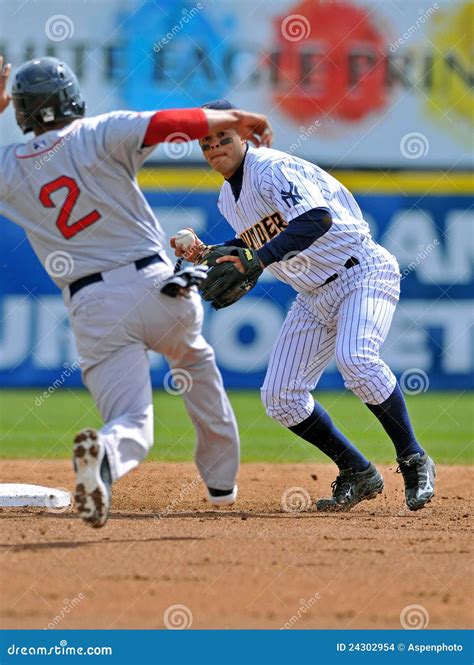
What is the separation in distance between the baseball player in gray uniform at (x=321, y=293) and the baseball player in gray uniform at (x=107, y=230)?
2.77ft

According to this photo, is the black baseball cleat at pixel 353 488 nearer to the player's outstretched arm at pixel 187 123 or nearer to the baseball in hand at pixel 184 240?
the baseball in hand at pixel 184 240

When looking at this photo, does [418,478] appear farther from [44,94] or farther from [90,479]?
[44,94]

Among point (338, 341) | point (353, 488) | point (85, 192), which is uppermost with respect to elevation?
point (85, 192)

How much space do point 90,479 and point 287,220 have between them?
1.81 m

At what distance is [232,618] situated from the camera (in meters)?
3.16

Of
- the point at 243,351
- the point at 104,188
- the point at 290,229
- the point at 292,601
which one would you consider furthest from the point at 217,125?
the point at 243,351

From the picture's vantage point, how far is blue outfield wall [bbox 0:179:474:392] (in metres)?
11.7

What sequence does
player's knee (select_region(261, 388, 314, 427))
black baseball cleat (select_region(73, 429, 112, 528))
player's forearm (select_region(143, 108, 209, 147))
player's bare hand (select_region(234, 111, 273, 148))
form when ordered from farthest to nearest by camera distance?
player's knee (select_region(261, 388, 314, 427)) < player's bare hand (select_region(234, 111, 273, 148)) < player's forearm (select_region(143, 108, 209, 147)) < black baseball cleat (select_region(73, 429, 112, 528))

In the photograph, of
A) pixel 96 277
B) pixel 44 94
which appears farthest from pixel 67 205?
pixel 44 94

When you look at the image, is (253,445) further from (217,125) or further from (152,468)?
(217,125)

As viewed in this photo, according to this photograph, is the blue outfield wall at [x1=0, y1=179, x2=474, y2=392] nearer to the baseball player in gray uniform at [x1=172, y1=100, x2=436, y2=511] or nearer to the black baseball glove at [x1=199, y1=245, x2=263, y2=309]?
the baseball player in gray uniform at [x1=172, y1=100, x2=436, y2=511]

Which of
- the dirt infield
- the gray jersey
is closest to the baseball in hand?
the gray jersey

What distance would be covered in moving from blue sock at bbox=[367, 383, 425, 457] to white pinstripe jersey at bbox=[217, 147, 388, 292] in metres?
0.67

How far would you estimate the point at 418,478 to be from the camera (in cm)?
495
